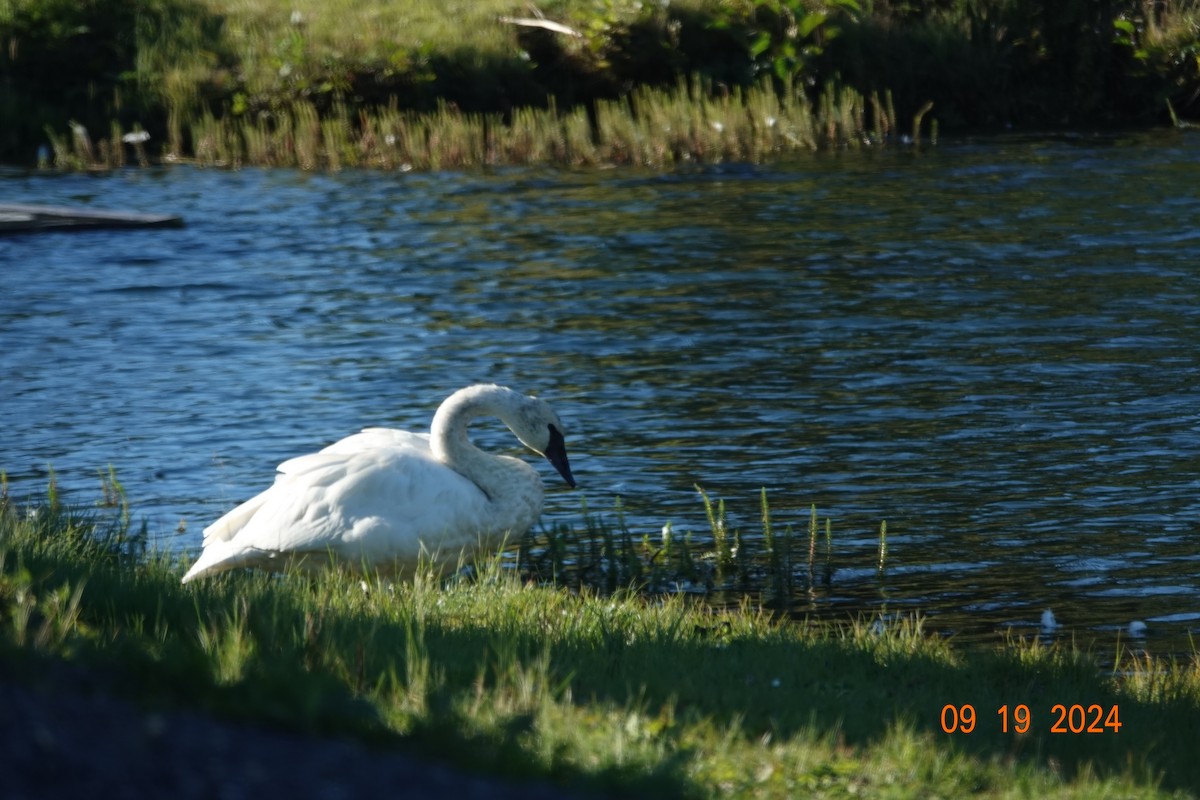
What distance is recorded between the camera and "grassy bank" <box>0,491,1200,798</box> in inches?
164

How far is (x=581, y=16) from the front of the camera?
2902 cm

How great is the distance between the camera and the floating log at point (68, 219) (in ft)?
63.7

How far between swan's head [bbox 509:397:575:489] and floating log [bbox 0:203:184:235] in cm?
1254

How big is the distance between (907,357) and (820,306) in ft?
7.06

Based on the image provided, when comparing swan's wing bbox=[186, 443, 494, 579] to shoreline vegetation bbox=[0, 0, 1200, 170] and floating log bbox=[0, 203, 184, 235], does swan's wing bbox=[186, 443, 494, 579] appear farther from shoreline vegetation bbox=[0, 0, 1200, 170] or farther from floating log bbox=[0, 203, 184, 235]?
shoreline vegetation bbox=[0, 0, 1200, 170]

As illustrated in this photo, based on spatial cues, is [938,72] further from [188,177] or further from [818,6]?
[188,177]

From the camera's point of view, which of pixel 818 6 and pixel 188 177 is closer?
pixel 188 177

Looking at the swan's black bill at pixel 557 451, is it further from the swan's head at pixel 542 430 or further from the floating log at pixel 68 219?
the floating log at pixel 68 219

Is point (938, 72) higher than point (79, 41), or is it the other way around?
point (79, 41)

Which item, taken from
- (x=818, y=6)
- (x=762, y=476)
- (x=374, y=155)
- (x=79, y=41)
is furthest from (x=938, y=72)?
(x=762, y=476)

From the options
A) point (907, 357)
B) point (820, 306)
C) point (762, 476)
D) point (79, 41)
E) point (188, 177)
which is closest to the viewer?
point (762, 476)

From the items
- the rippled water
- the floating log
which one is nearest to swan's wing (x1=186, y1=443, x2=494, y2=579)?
the rippled water

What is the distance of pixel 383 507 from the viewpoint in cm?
745
